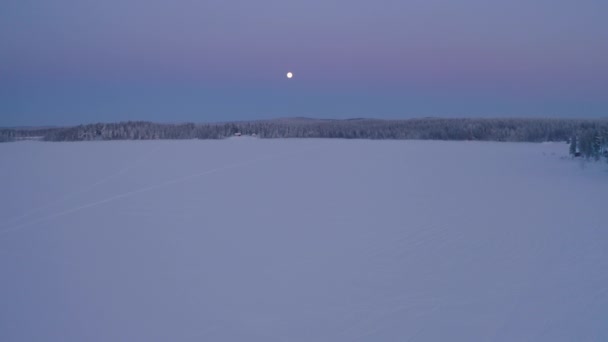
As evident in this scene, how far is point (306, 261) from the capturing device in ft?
15.7

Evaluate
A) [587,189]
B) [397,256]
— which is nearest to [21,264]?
[397,256]

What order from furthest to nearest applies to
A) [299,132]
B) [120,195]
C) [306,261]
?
[299,132]
[120,195]
[306,261]

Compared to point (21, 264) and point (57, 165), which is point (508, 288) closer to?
point (21, 264)

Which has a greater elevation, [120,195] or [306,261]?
[120,195]

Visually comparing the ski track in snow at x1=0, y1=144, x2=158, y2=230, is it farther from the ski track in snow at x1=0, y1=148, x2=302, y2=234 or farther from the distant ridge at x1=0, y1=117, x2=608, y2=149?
the distant ridge at x1=0, y1=117, x2=608, y2=149

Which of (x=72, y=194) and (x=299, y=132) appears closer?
(x=72, y=194)

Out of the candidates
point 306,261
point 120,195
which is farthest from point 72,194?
point 306,261

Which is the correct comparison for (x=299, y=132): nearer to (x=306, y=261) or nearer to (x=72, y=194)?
(x=72, y=194)

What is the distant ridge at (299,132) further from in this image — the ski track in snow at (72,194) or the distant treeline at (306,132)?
the ski track in snow at (72,194)

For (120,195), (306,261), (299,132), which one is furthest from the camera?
(299,132)

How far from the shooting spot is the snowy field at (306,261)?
3447mm

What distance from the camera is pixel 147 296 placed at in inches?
156

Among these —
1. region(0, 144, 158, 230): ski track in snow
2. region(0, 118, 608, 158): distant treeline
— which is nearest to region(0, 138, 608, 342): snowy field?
region(0, 144, 158, 230): ski track in snow

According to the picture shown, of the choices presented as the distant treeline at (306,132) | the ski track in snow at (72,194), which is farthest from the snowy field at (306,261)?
the distant treeline at (306,132)
